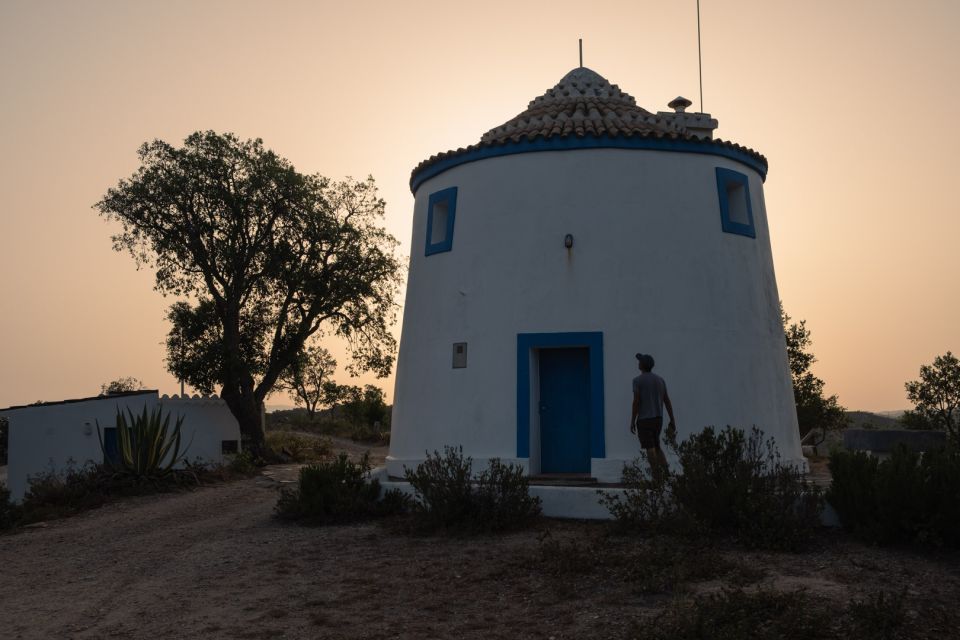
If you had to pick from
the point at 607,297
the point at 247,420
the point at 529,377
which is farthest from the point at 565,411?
the point at 247,420

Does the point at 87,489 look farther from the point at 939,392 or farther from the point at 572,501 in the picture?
the point at 939,392

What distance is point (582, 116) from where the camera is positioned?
45.1 feet

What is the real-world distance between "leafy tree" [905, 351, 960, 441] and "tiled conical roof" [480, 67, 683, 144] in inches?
528

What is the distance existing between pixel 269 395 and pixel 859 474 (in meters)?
17.4

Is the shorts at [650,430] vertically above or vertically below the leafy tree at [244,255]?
below

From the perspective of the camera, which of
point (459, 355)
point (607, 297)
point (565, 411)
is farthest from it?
point (459, 355)

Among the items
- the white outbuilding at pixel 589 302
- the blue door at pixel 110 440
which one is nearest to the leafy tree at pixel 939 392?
the white outbuilding at pixel 589 302

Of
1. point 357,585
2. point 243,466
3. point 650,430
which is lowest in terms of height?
point 357,585

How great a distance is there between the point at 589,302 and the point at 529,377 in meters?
1.28

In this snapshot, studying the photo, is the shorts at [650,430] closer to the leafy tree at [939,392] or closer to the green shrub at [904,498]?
the green shrub at [904,498]

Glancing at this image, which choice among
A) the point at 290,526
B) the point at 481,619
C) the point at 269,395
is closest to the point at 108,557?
the point at 290,526

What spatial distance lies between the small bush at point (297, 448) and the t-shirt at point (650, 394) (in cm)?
1280

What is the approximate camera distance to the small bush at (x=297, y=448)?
2267cm

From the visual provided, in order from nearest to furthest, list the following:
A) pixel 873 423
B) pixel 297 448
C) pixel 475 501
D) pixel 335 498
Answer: pixel 475 501
pixel 335 498
pixel 297 448
pixel 873 423
